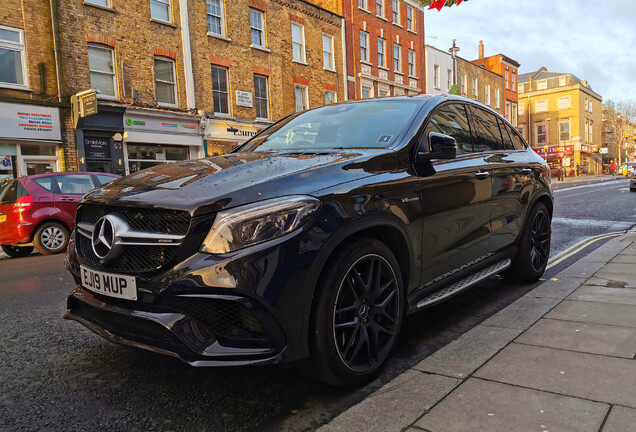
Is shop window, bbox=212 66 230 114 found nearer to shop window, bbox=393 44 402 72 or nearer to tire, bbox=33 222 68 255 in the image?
tire, bbox=33 222 68 255

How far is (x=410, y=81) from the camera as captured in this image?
31844mm

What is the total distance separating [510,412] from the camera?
2.09 meters

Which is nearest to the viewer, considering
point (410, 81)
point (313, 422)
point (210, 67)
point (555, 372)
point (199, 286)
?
point (199, 286)

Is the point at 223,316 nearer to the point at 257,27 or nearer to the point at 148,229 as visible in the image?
the point at 148,229

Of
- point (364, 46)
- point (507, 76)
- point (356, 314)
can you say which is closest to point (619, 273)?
point (356, 314)

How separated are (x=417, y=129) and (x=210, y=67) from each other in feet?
57.2

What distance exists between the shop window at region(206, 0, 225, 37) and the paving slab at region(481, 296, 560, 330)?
18145mm

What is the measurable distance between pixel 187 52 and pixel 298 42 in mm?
6968

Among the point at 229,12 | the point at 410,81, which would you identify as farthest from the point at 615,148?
the point at 229,12

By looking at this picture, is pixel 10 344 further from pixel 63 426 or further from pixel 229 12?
pixel 229 12

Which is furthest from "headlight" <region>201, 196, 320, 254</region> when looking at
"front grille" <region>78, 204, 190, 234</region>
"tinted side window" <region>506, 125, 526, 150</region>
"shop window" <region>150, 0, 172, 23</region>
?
"shop window" <region>150, 0, 172, 23</region>

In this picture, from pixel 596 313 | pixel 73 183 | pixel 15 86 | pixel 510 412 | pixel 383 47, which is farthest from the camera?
pixel 383 47

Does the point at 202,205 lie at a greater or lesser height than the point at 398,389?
greater

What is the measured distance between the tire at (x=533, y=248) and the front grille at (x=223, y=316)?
131 inches
